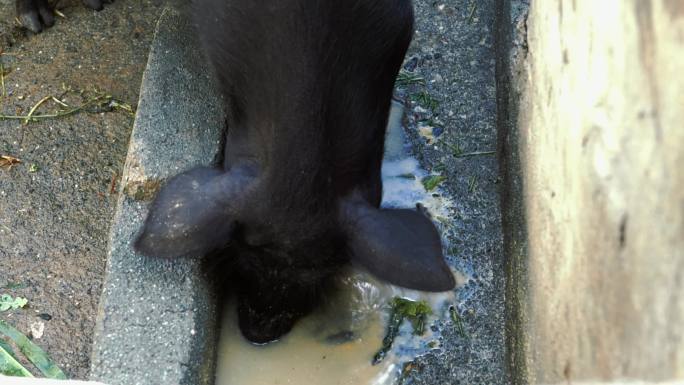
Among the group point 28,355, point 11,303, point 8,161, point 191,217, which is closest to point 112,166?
point 8,161

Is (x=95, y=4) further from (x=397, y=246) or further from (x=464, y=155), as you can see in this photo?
(x=397, y=246)

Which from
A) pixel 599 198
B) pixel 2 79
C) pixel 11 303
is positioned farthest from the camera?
pixel 2 79

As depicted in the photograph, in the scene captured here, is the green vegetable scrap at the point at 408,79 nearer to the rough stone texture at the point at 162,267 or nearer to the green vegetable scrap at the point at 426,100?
the green vegetable scrap at the point at 426,100

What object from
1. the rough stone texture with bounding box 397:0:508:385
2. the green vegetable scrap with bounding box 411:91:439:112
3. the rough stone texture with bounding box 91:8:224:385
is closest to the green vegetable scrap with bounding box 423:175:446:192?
the rough stone texture with bounding box 397:0:508:385

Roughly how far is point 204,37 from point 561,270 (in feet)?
4.06

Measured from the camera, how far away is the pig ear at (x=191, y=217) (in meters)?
2.42

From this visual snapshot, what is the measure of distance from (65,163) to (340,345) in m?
1.21

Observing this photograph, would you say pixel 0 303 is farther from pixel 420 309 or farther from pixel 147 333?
pixel 420 309

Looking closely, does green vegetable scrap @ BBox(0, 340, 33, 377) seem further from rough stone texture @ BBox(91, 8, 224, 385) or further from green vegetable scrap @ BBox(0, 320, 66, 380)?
rough stone texture @ BBox(91, 8, 224, 385)

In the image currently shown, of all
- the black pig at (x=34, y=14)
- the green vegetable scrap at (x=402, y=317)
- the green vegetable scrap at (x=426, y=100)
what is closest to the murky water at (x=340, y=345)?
the green vegetable scrap at (x=402, y=317)

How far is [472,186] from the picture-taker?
3.04 meters

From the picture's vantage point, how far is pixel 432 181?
3064 mm

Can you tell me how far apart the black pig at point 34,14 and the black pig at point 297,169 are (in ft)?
4.51

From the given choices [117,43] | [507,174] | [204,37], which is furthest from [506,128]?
[117,43]
